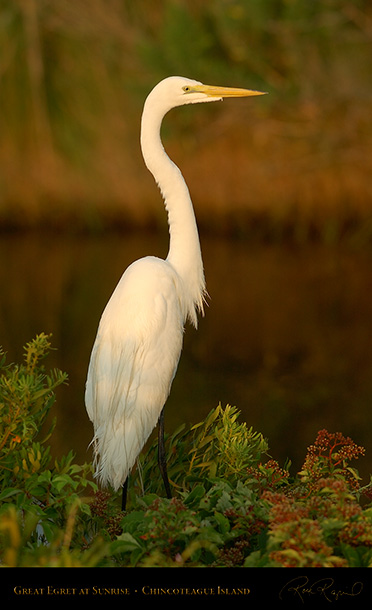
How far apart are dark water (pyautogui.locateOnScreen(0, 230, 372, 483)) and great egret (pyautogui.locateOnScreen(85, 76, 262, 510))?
5.01ft

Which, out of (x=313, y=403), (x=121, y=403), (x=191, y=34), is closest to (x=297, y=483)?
(x=121, y=403)

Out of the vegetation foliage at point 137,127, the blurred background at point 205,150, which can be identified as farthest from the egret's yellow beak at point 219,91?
the vegetation foliage at point 137,127

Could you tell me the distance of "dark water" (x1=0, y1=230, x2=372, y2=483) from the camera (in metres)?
5.88

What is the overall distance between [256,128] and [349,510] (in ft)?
33.3

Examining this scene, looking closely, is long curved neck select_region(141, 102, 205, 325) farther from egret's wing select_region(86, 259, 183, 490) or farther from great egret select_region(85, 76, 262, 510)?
egret's wing select_region(86, 259, 183, 490)

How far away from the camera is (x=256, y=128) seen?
12.1 m

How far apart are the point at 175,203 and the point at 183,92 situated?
0.44m

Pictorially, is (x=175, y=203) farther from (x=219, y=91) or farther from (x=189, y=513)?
(x=189, y=513)

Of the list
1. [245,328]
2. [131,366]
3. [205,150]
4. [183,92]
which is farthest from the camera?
[205,150]

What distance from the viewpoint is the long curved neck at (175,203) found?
372 cm
